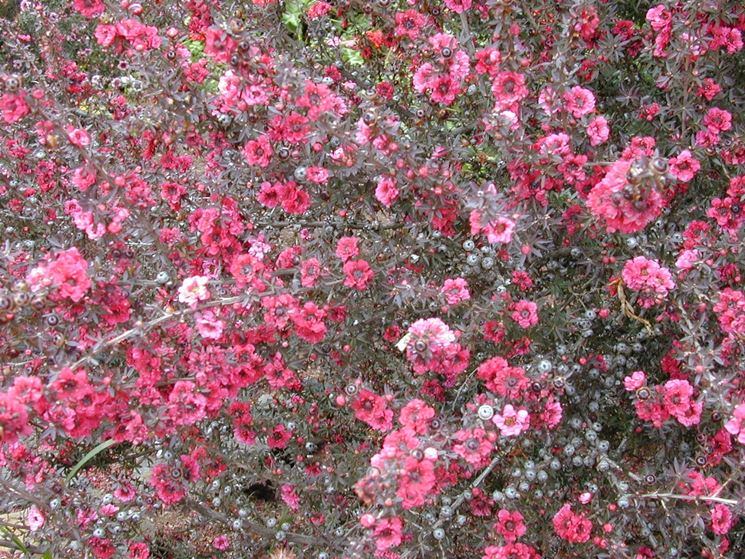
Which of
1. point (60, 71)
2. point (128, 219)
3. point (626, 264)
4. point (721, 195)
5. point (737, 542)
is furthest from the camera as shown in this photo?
point (60, 71)

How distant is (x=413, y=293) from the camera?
2.54m

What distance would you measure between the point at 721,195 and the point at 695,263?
2.25 feet

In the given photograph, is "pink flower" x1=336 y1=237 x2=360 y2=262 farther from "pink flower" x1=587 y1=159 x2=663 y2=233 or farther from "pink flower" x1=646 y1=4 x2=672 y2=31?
"pink flower" x1=646 y1=4 x2=672 y2=31

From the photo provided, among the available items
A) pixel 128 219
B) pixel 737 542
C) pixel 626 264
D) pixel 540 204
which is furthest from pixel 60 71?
pixel 737 542

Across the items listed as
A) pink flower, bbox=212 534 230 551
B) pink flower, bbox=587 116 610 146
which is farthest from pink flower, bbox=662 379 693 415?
pink flower, bbox=212 534 230 551

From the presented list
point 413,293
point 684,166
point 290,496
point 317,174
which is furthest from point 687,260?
point 290,496

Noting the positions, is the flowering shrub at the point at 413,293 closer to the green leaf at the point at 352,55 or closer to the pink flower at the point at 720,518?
the pink flower at the point at 720,518

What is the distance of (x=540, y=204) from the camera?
2758mm

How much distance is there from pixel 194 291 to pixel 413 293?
71 cm

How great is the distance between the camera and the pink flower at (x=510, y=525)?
8.28 ft

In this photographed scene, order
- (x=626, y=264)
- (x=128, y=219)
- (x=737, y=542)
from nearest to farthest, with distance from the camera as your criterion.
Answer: (x=626, y=264), (x=128, y=219), (x=737, y=542)

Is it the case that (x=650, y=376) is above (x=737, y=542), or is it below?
above

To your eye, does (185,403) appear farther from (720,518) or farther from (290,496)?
(720,518)

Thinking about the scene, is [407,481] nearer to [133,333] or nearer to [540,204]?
[133,333]
